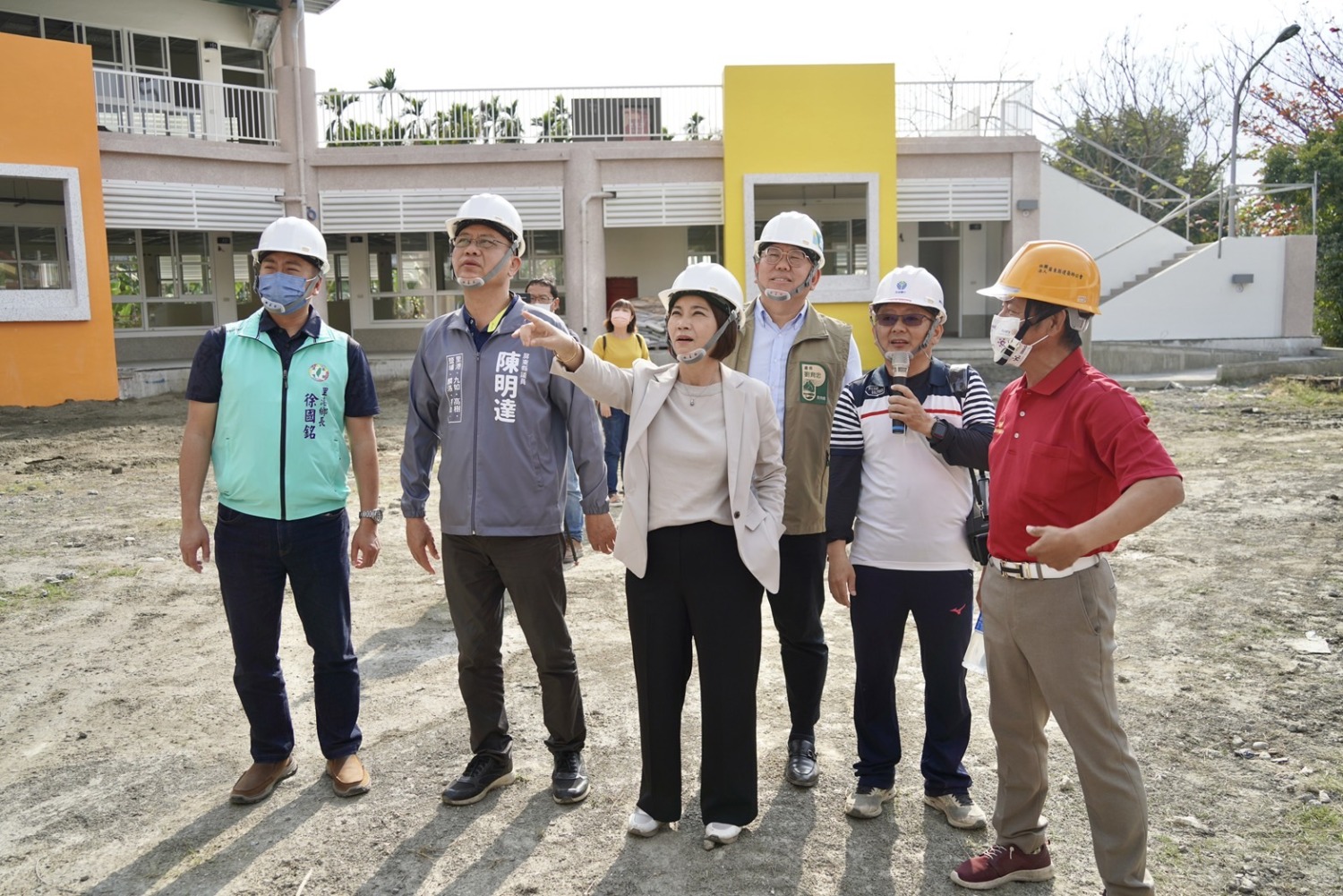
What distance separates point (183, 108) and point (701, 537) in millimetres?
19570

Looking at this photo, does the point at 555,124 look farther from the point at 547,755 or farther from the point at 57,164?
the point at 547,755

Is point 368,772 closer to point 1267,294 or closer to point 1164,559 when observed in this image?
point 1164,559

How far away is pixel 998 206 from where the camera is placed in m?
20.8

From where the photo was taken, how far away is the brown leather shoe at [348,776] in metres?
3.90

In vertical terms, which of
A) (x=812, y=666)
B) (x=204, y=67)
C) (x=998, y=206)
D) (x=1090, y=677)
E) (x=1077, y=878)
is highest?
(x=204, y=67)

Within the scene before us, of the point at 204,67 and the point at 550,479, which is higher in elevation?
Result: the point at 204,67

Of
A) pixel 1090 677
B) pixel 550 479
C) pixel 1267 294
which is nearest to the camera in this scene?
pixel 1090 677

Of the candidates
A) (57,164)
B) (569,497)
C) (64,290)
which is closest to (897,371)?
(569,497)

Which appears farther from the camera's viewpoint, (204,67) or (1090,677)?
(204,67)

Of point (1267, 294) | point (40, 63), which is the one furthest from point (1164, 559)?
point (1267, 294)

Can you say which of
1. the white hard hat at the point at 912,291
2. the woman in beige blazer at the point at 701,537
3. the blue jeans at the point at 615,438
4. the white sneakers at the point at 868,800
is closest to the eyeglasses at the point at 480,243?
the woman in beige blazer at the point at 701,537

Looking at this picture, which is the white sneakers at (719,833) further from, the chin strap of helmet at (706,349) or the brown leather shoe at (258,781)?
the brown leather shoe at (258,781)

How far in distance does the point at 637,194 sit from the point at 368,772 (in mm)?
17387

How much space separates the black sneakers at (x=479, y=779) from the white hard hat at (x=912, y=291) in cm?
214
